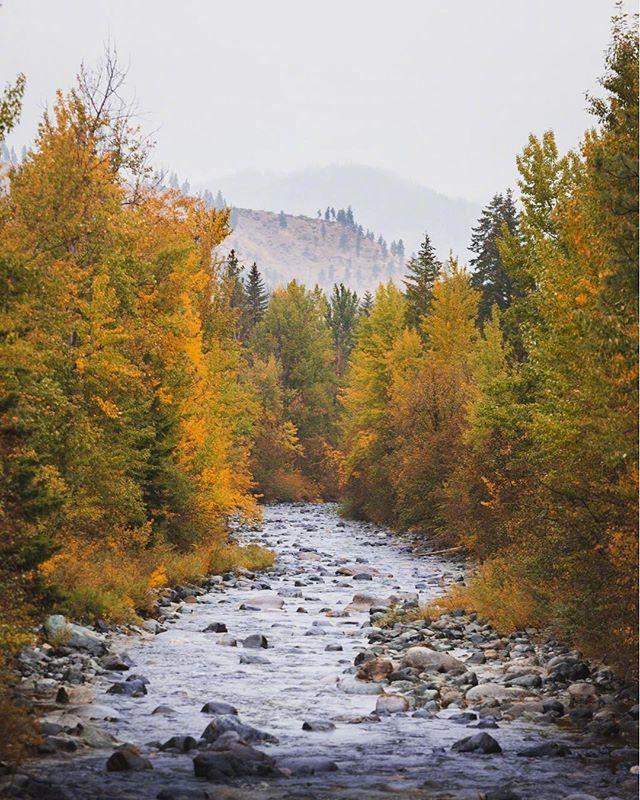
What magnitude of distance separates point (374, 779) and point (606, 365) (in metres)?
6.15

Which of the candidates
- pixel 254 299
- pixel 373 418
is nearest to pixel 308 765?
pixel 373 418

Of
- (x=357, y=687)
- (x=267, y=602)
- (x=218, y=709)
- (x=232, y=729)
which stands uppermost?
(x=232, y=729)

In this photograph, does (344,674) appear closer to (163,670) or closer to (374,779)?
(163,670)

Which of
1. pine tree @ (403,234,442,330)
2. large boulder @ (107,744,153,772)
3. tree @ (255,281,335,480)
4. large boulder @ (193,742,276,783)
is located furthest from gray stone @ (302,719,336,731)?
tree @ (255,281,335,480)

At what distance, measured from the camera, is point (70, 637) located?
687 inches

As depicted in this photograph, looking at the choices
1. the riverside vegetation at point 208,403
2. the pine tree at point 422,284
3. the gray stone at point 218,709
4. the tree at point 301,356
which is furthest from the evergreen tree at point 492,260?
the gray stone at point 218,709

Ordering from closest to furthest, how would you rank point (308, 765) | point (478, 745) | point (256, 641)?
point (308, 765) < point (478, 745) < point (256, 641)

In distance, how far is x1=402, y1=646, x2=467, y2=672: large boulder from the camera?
16.9 metres

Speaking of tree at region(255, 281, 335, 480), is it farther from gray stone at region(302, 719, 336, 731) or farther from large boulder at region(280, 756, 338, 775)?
large boulder at region(280, 756, 338, 775)

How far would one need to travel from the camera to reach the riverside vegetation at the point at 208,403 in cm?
1213

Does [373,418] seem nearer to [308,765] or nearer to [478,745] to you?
[478,745]

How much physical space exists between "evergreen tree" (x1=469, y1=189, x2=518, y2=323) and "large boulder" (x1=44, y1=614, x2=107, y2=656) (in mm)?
40957

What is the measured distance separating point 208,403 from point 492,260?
3279cm

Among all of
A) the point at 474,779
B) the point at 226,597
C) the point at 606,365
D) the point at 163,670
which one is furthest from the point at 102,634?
the point at 606,365
